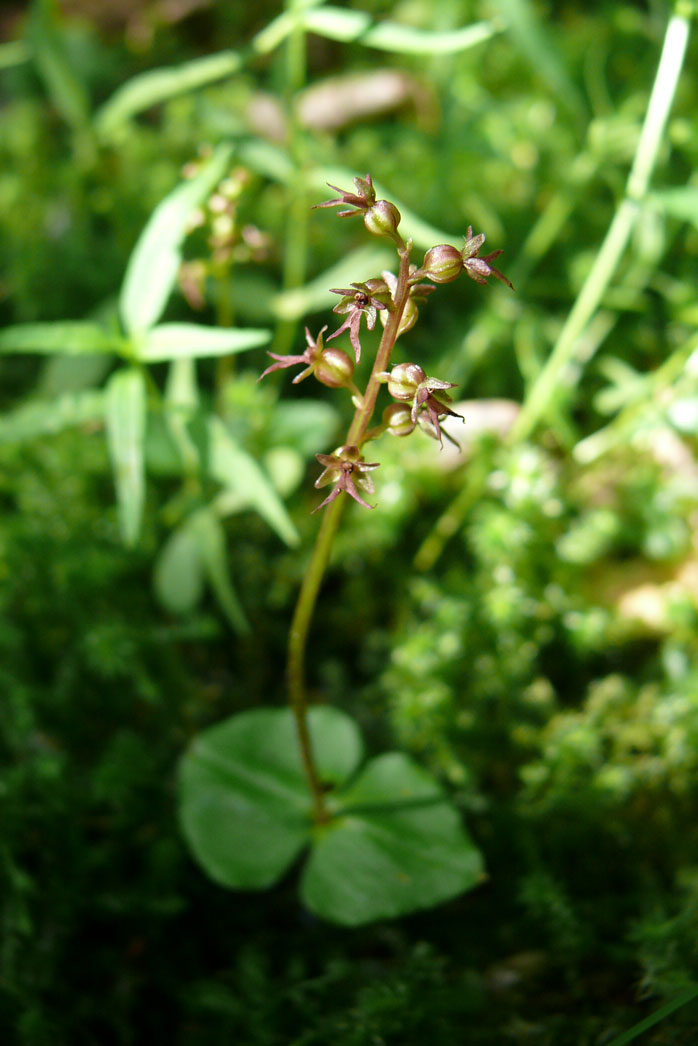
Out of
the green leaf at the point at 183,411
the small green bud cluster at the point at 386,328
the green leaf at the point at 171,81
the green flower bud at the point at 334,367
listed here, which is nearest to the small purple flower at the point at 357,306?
the small green bud cluster at the point at 386,328

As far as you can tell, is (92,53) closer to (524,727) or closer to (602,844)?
(524,727)

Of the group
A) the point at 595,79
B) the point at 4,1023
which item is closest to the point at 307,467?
the point at 595,79

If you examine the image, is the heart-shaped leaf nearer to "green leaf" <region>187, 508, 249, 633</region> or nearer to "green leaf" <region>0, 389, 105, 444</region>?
"green leaf" <region>187, 508, 249, 633</region>

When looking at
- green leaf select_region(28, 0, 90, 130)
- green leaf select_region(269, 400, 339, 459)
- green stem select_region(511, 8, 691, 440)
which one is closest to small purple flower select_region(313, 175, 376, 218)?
green stem select_region(511, 8, 691, 440)

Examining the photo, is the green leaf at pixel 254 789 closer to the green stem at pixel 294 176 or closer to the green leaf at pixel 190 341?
the green leaf at pixel 190 341

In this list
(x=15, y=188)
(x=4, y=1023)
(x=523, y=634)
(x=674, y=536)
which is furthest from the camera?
(x=15, y=188)
